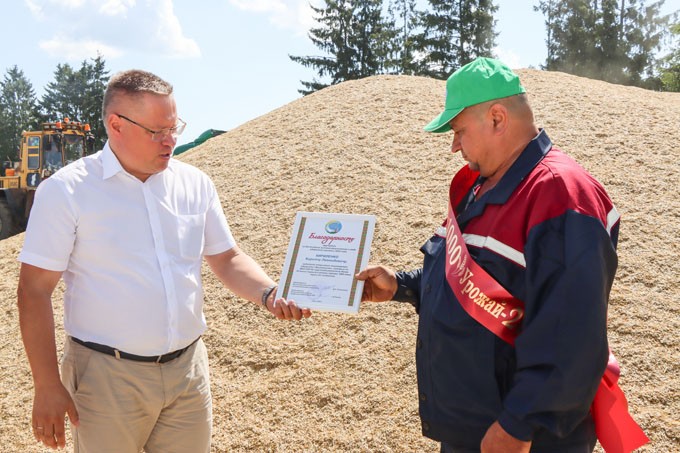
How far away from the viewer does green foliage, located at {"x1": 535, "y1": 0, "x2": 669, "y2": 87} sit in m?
38.6

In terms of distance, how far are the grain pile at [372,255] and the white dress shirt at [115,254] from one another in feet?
6.73

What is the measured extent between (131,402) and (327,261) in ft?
3.79

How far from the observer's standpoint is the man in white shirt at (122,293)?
2.96 meters

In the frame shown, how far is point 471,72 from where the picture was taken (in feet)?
8.45

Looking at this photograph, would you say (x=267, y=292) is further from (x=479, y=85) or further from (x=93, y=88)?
(x=93, y=88)

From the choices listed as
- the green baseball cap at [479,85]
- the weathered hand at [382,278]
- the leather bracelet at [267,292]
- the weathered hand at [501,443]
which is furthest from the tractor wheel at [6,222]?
the weathered hand at [501,443]

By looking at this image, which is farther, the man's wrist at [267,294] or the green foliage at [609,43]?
the green foliage at [609,43]

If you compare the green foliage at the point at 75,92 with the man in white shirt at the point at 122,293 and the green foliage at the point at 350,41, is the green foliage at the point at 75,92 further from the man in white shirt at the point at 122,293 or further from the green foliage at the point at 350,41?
the man in white shirt at the point at 122,293

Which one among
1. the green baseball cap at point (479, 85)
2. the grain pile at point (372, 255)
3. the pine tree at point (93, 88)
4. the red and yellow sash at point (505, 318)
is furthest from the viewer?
the pine tree at point (93, 88)

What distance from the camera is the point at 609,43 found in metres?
39.3

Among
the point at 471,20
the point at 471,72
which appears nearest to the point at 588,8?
the point at 471,20

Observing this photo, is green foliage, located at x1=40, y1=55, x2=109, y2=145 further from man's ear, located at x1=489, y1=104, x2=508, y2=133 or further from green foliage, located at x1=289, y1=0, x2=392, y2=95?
man's ear, located at x1=489, y1=104, x2=508, y2=133

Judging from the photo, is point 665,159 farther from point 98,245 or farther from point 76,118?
point 76,118

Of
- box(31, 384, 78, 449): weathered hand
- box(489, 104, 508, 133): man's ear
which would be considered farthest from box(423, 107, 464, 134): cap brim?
box(31, 384, 78, 449): weathered hand
